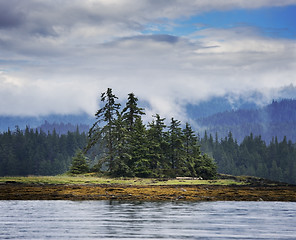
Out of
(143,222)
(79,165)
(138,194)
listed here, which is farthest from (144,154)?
(143,222)

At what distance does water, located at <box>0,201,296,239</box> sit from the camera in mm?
21750

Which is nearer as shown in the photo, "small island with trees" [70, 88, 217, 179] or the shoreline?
the shoreline

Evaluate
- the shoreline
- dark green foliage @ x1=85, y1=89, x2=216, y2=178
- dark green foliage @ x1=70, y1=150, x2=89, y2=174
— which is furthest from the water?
dark green foliage @ x1=70, y1=150, x2=89, y2=174

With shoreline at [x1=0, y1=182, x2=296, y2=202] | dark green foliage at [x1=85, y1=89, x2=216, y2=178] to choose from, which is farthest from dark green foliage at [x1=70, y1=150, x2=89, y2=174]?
shoreline at [x1=0, y1=182, x2=296, y2=202]

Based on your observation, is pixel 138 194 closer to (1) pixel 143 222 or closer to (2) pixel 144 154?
(1) pixel 143 222

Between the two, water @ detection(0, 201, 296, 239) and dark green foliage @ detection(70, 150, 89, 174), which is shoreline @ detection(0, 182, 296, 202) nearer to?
water @ detection(0, 201, 296, 239)

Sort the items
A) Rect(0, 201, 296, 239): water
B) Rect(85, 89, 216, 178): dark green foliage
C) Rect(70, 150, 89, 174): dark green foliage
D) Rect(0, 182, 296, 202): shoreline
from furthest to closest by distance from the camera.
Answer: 1. Rect(70, 150, 89, 174): dark green foliage
2. Rect(85, 89, 216, 178): dark green foliage
3. Rect(0, 182, 296, 202): shoreline
4. Rect(0, 201, 296, 239): water

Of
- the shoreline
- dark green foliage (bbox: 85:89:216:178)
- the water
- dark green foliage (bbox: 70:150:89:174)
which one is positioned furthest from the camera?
dark green foliage (bbox: 70:150:89:174)

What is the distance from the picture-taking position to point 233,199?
42.4 meters

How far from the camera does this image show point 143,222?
2581 cm

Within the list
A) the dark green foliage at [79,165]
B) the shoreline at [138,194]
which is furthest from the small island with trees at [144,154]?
the shoreline at [138,194]

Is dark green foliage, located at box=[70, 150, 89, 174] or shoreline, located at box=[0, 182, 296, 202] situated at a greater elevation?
dark green foliage, located at box=[70, 150, 89, 174]

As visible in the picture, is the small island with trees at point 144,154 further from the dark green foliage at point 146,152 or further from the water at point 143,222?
the water at point 143,222

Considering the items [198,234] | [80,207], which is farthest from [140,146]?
[198,234]
